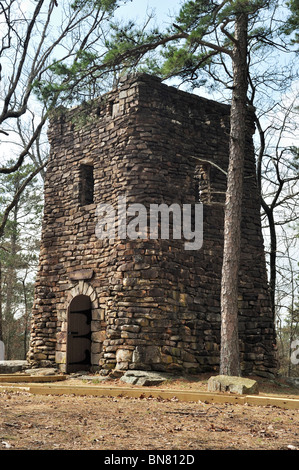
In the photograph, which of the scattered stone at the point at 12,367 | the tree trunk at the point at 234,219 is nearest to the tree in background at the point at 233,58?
the tree trunk at the point at 234,219

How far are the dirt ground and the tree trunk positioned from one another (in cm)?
300

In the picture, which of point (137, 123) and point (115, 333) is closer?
point (115, 333)

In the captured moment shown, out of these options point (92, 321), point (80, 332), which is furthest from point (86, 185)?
point (80, 332)

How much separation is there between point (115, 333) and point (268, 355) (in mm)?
3751

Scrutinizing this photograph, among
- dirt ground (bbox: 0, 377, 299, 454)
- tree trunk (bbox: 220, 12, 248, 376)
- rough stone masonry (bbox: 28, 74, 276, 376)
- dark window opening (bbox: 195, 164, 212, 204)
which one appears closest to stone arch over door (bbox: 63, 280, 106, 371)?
rough stone masonry (bbox: 28, 74, 276, 376)

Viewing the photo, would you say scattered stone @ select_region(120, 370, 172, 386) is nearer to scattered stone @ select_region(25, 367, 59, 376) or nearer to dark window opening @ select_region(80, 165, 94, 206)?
scattered stone @ select_region(25, 367, 59, 376)

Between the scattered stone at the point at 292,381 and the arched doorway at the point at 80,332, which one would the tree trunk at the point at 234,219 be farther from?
the arched doorway at the point at 80,332

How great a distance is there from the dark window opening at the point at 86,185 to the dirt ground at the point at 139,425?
250 inches

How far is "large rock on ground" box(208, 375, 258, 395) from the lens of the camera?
773 centimetres

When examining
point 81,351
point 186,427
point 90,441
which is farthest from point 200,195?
point 90,441

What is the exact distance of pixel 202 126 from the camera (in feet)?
41.5

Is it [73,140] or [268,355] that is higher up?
[73,140]

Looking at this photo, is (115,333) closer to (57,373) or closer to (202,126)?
(57,373)
